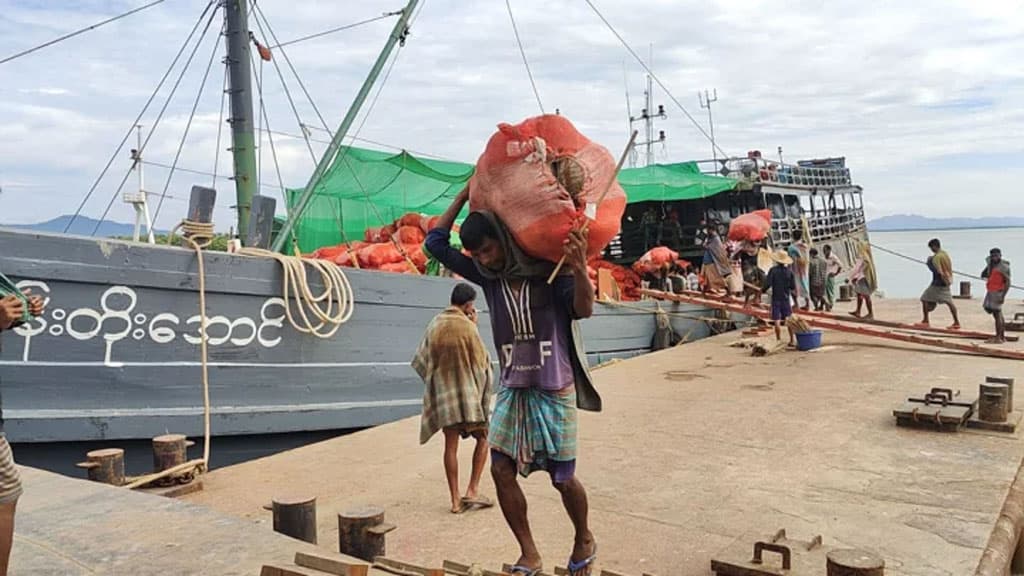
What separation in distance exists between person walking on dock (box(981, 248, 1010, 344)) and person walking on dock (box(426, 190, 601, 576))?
9218 mm

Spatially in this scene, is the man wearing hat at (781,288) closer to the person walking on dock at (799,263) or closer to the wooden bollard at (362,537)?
the person walking on dock at (799,263)

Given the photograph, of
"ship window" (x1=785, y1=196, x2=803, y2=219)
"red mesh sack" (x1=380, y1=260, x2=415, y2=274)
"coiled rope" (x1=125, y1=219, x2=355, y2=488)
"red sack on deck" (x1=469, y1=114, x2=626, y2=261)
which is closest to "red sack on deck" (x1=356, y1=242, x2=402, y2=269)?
"red mesh sack" (x1=380, y1=260, x2=415, y2=274)

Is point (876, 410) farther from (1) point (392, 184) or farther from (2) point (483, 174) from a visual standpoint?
(1) point (392, 184)

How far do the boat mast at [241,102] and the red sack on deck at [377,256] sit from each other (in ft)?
4.64

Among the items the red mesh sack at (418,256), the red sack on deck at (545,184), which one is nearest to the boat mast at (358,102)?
the red mesh sack at (418,256)

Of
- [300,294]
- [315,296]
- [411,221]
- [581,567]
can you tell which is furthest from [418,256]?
[581,567]

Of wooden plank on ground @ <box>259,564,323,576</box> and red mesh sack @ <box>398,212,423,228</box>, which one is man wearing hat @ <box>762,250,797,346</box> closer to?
red mesh sack @ <box>398,212,423,228</box>

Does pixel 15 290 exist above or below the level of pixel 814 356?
above

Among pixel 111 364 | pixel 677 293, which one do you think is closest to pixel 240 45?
pixel 111 364

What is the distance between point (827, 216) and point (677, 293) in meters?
8.73

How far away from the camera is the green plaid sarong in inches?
110

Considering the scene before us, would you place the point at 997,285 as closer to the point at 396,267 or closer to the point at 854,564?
the point at 396,267

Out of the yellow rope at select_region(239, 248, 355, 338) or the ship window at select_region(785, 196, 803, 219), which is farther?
the ship window at select_region(785, 196, 803, 219)

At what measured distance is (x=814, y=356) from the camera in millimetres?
9750
